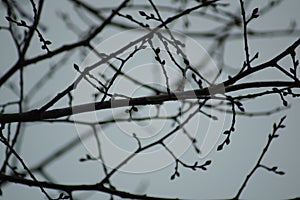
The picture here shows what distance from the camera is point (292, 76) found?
6.00 ft

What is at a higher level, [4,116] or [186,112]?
[186,112]

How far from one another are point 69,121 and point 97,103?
846mm

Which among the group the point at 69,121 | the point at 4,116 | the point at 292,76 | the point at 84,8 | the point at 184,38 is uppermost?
the point at 84,8

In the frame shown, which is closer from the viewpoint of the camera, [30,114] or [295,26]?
[30,114]

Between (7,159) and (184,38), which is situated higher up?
(184,38)

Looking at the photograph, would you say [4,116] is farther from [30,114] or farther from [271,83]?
[271,83]

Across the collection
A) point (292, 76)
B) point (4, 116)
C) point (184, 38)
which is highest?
point (184, 38)

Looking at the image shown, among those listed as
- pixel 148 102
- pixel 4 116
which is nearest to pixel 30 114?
pixel 4 116

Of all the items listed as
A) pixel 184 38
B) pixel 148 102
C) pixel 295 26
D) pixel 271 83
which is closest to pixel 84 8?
pixel 184 38

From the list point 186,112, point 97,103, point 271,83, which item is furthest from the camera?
point 186,112

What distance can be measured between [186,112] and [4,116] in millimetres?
1127

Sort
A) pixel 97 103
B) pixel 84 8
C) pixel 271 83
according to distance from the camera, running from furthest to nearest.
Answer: pixel 84 8, pixel 97 103, pixel 271 83

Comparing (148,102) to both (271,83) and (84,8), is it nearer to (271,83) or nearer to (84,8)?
(271,83)

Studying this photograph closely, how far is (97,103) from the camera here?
1.93 meters
